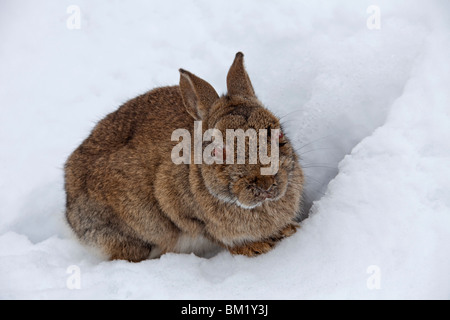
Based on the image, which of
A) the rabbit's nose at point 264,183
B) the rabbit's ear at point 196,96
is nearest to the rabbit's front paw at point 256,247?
the rabbit's nose at point 264,183

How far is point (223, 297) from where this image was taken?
425 centimetres

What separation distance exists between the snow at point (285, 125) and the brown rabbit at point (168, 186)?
29 cm

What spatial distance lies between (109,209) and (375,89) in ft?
11.7

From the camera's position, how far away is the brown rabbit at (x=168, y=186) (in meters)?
4.70

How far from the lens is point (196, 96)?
4.79 metres

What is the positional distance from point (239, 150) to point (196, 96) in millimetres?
1007

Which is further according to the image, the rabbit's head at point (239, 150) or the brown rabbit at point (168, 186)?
the brown rabbit at point (168, 186)

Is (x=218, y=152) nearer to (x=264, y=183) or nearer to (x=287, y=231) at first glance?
(x=264, y=183)


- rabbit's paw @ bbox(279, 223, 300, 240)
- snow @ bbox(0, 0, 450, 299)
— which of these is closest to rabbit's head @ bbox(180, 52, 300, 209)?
rabbit's paw @ bbox(279, 223, 300, 240)

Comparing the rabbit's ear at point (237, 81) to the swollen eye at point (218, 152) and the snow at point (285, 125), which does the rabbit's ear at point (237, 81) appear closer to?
the swollen eye at point (218, 152)

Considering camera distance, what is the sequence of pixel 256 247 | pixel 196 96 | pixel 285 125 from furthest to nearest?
pixel 285 125 < pixel 256 247 < pixel 196 96

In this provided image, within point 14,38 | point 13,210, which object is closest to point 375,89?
point 13,210

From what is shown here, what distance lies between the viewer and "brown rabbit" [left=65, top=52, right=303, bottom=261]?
4.70m

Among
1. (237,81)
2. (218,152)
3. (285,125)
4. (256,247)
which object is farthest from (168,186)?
(285,125)
